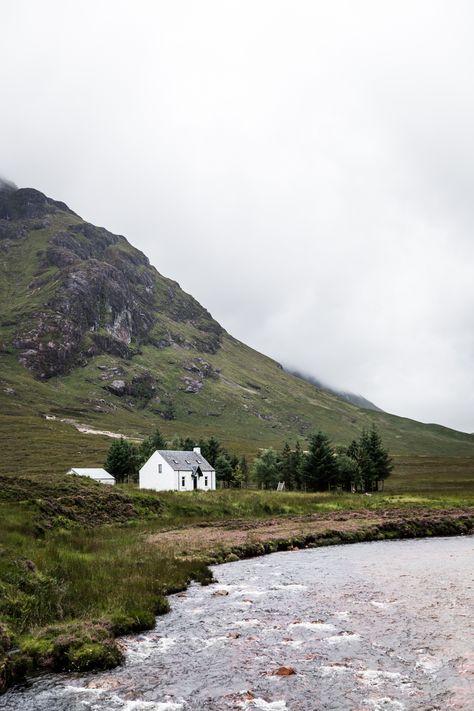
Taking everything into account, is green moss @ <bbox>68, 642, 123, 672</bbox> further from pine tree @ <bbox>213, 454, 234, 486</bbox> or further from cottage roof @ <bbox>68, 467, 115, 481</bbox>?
pine tree @ <bbox>213, 454, 234, 486</bbox>

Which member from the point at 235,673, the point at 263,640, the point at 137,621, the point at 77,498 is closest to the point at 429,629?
the point at 263,640

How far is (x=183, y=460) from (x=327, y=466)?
2986 cm

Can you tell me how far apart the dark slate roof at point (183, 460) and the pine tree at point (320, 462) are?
23338 millimetres

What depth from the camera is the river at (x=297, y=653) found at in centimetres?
1274

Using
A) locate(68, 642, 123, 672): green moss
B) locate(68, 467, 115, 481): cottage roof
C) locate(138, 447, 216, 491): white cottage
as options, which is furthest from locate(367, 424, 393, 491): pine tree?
locate(68, 642, 123, 672): green moss

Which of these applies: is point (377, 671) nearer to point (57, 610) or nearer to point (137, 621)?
point (137, 621)

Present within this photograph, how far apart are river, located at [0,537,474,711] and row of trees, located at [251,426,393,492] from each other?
78.8 m

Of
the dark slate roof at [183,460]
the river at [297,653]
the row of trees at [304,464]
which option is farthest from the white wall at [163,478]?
the river at [297,653]

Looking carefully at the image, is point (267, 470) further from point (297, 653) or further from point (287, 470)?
point (297, 653)

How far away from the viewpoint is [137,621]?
18.9 metres

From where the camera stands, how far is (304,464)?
107 metres

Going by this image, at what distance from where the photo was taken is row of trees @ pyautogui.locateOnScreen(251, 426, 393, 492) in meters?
105

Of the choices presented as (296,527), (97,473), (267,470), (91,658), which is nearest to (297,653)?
(91,658)

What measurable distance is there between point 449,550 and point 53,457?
159 m
